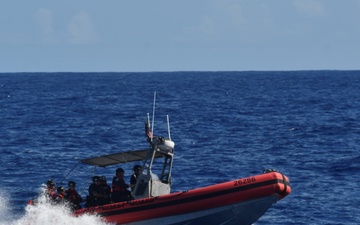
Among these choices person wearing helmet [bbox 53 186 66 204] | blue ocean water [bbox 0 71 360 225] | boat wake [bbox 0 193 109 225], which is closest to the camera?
boat wake [bbox 0 193 109 225]

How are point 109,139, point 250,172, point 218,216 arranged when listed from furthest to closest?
point 109,139
point 250,172
point 218,216

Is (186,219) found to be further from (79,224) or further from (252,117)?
(252,117)

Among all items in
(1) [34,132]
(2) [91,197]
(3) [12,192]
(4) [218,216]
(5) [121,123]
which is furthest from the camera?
(5) [121,123]

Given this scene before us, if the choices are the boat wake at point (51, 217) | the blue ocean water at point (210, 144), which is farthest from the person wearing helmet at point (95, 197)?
the blue ocean water at point (210, 144)

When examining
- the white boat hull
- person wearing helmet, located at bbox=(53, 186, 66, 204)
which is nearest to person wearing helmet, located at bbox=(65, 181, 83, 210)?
person wearing helmet, located at bbox=(53, 186, 66, 204)

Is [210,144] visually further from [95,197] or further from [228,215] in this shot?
[228,215]

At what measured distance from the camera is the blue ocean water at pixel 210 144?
103 ft

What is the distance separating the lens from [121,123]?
5844 centimetres

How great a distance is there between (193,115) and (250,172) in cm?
3041

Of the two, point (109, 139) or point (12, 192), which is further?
point (109, 139)

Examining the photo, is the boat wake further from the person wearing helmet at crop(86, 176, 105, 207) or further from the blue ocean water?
the blue ocean water

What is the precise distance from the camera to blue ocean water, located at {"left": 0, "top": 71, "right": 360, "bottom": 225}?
31.2 metres

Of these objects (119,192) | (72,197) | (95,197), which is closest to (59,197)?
(72,197)

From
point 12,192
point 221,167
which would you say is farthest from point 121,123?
point 12,192
